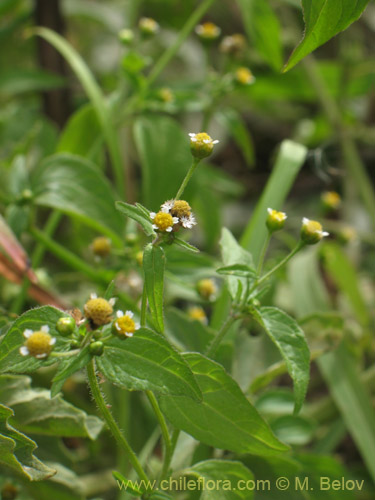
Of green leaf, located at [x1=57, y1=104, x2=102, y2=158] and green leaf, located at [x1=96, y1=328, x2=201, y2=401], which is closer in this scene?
green leaf, located at [x1=96, y1=328, x2=201, y2=401]

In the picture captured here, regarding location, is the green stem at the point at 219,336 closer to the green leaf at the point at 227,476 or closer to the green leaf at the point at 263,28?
the green leaf at the point at 227,476

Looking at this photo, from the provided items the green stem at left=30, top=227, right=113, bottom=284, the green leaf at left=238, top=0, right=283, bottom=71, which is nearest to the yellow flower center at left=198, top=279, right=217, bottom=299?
the green stem at left=30, top=227, right=113, bottom=284

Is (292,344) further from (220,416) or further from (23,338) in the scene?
(23,338)

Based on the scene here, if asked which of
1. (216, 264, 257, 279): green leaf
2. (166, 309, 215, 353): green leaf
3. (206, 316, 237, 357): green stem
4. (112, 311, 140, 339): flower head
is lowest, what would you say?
(166, 309, 215, 353): green leaf

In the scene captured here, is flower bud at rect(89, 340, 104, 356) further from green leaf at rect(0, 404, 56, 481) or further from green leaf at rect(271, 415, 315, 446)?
green leaf at rect(271, 415, 315, 446)

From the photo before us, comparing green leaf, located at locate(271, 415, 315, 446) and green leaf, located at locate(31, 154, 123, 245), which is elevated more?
green leaf, located at locate(31, 154, 123, 245)

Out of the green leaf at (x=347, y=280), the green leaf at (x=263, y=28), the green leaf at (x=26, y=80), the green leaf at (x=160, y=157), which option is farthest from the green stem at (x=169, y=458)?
the green leaf at (x=26, y=80)

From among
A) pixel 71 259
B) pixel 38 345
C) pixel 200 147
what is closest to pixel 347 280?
pixel 71 259
